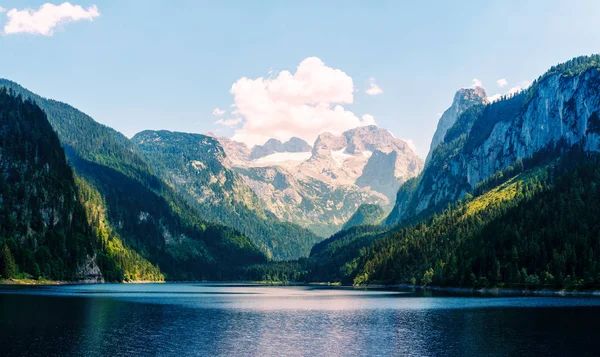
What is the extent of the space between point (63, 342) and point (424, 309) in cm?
9168

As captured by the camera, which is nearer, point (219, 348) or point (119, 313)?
point (219, 348)

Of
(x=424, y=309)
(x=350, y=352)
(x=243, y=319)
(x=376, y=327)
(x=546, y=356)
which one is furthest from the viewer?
(x=424, y=309)

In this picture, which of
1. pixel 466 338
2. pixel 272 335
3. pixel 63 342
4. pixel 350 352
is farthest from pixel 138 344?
pixel 466 338

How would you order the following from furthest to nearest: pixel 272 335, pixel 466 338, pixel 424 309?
pixel 424 309, pixel 272 335, pixel 466 338

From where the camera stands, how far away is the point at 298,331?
335 ft

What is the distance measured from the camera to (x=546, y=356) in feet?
237

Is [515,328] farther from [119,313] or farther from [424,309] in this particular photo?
[119,313]

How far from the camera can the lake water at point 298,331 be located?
258 feet

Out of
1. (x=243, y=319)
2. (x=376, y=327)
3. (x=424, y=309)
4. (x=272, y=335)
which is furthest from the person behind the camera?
(x=424, y=309)

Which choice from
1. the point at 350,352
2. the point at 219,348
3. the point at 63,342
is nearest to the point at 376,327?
the point at 350,352

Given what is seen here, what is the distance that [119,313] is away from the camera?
128m

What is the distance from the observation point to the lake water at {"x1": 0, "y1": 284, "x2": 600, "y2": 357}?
258 feet

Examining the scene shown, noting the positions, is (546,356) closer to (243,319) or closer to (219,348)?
(219,348)

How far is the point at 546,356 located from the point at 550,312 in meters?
58.9
